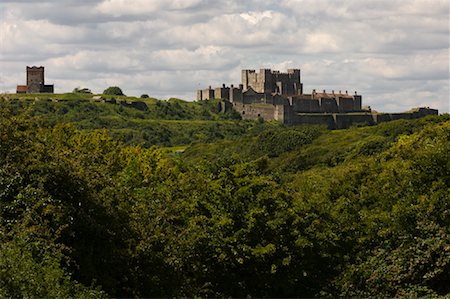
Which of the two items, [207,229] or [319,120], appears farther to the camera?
[319,120]

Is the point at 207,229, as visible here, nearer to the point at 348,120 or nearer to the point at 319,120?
the point at 319,120

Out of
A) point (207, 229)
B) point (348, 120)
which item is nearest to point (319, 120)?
point (348, 120)

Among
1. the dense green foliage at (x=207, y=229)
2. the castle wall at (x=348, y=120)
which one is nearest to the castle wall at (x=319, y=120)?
the castle wall at (x=348, y=120)

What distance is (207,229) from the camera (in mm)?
30938

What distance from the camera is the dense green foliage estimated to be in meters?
23.3

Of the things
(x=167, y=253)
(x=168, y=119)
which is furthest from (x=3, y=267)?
(x=168, y=119)

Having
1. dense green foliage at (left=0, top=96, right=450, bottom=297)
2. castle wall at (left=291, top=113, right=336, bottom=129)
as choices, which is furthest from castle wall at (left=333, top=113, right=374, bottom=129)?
dense green foliage at (left=0, top=96, right=450, bottom=297)

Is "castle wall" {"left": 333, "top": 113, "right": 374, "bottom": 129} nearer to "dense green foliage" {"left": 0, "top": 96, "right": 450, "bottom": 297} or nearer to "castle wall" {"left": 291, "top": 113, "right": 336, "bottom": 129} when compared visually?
"castle wall" {"left": 291, "top": 113, "right": 336, "bottom": 129}

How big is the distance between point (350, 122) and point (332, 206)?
511 feet

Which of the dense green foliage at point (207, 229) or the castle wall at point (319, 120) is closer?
the dense green foliage at point (207, 229)

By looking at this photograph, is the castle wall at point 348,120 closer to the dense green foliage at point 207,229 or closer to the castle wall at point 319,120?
the castle wall at point 319,120

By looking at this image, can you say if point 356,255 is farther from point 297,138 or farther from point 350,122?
point 350,122

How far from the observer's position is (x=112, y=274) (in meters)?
24.9

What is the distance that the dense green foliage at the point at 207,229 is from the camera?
76.4 feet
